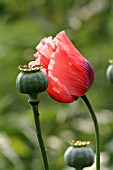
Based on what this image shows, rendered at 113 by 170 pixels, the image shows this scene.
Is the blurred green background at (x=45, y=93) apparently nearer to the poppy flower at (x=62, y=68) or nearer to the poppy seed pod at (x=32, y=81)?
the poppy flower at (x=62, y=68)

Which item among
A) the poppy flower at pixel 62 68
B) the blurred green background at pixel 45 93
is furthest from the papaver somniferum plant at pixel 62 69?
the blurred green background at pixel 45 93

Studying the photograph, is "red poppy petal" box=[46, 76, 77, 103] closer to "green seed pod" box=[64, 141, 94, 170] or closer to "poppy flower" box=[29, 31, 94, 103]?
"poppy flower" box=[29, 31, 94, 103]

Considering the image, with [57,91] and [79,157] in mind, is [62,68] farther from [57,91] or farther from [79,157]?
[79,157]

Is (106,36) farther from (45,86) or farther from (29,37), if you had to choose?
(45,86)

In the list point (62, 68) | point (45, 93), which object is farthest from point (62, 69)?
point (45, 93)

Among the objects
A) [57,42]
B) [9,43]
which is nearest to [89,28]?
[9,43]

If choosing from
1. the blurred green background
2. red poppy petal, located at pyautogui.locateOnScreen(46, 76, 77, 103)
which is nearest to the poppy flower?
red poppy petal, located at pyautogui.locateOnScreen(46, 76, 77, 103)
